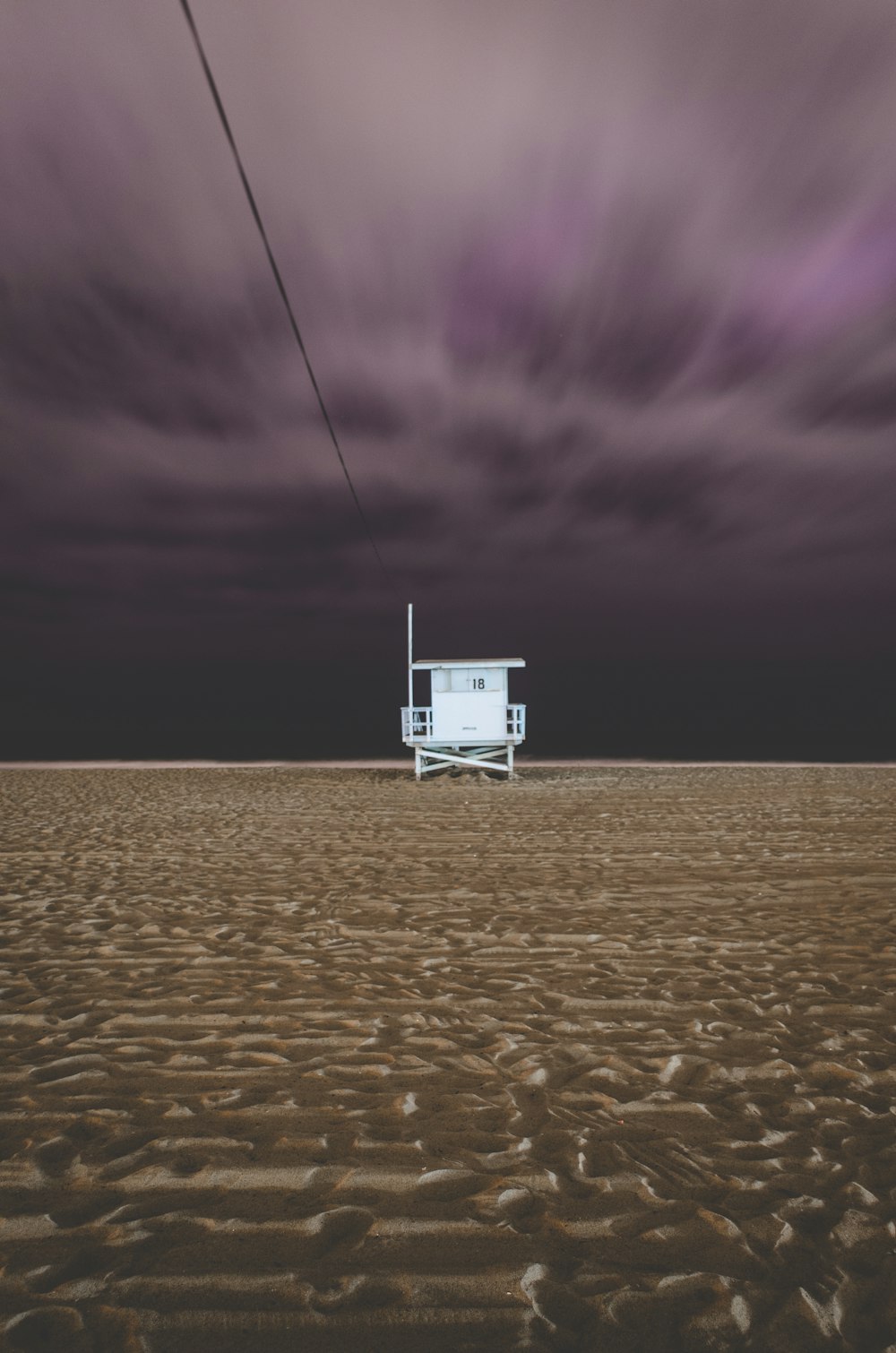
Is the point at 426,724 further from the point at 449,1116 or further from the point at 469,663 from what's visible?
the point at 449,1116

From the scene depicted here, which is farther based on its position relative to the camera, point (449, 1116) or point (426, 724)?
Answer: point (426, 724)

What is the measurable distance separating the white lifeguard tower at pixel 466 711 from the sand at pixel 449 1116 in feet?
50.2

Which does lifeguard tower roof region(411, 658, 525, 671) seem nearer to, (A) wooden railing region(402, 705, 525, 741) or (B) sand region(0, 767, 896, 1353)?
(A) wooden railing region(402, 705, 525, 741)

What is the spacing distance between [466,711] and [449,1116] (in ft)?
67.2

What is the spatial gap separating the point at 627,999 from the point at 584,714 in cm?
11877

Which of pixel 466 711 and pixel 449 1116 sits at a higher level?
pixel 466 711

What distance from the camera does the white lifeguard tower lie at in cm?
2378

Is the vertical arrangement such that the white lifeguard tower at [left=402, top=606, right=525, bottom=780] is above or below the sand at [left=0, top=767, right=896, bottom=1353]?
above

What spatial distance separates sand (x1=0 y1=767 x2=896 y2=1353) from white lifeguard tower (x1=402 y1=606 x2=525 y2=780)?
15.3 meters

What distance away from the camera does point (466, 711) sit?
24047 mm

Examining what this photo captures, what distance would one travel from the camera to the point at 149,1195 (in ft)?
9.94

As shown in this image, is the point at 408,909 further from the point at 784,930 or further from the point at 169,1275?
the point at 169,1275

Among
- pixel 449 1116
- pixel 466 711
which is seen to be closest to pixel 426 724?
pixel 466 711

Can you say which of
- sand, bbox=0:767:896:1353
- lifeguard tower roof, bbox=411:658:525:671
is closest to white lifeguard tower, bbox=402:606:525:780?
lifeguard tower roof, bbox=411:658:525:671
